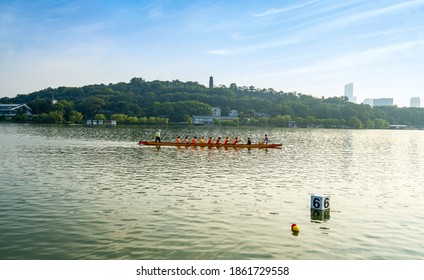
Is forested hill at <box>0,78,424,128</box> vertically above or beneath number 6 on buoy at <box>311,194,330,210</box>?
above

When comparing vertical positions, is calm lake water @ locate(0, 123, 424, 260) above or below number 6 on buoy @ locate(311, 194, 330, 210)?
below

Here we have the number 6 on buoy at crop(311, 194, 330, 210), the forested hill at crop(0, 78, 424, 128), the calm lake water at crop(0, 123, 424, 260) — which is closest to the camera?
the calm lake water at crop(0, 123, 424, 260)

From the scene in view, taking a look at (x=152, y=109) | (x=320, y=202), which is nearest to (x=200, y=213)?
(x=320, y=202)

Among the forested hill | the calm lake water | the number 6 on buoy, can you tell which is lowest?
the calm lake water

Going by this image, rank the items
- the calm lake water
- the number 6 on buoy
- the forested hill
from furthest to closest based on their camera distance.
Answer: the forested hill < the number 6 on buoy < the calm lake water

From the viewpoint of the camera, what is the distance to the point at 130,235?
1288 cm

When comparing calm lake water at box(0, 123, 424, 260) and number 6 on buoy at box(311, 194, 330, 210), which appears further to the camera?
A: number 6 on buoy at box(311, 194, 330, 210)

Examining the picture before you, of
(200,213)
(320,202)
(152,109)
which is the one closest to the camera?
(200,213)

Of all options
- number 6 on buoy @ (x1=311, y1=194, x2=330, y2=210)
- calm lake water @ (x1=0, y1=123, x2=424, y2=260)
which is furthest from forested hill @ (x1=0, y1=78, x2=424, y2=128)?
number 6 on buoy @ (x1=311, y1=194, x2=330, y2=210)

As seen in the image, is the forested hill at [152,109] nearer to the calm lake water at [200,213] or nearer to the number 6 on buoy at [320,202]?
the calm lake water at [200,213]

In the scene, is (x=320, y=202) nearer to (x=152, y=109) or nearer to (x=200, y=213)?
(x=200, y=213)

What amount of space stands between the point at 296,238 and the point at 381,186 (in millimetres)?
12310

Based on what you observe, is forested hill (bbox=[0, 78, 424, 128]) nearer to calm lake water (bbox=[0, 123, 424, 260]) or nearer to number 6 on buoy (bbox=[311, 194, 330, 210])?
calm lake water (bbox=[0, 123, 424, 260])

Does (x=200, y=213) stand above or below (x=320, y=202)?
below
